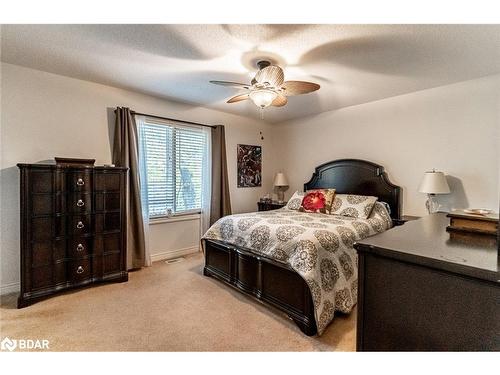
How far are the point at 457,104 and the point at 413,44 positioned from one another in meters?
1.47

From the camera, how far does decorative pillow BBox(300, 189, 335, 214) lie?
11.2ft

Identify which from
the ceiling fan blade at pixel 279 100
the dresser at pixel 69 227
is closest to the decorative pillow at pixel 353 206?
the ceiling fan blade at pixel 279 100

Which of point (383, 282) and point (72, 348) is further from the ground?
point (383, 282)

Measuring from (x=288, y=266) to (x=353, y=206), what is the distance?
1567mm

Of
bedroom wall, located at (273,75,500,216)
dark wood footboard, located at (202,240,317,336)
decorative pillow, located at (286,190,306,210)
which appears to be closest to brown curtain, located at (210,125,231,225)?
dark wood footboard, located at (202,240,317,336)

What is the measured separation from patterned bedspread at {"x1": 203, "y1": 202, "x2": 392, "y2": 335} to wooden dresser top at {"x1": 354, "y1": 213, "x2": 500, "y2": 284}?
90 centimetres

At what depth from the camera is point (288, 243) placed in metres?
2.20

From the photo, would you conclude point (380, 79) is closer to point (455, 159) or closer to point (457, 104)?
point (457, 104)

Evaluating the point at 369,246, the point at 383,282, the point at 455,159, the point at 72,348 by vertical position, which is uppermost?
the point at 455,159

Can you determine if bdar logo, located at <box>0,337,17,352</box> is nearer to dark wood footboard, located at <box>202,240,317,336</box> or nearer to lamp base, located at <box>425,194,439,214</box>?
dark wood footboard, located at <box>202,240,317,336</box>

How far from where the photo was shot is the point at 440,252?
916 millimetres
